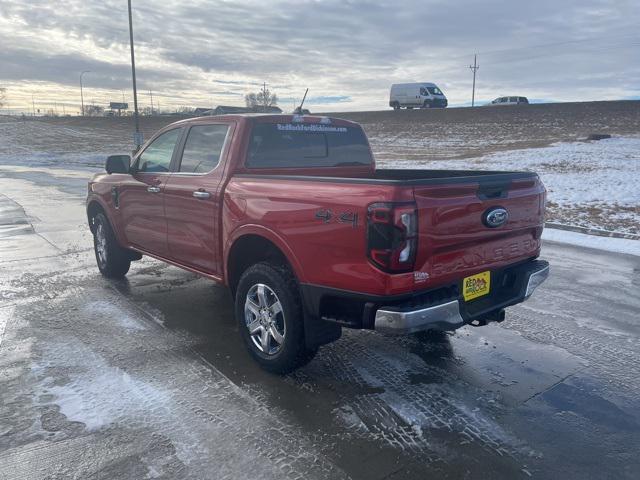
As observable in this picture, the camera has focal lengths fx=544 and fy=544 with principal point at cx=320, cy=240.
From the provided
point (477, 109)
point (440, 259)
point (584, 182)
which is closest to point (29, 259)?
point (440, 259)

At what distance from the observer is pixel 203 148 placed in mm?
4883

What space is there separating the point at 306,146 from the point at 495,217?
1.99 metres

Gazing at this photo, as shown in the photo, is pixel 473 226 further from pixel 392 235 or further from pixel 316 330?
pixel 316 330

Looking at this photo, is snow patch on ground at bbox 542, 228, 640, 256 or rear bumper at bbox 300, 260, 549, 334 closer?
rear bumper at bbox 300, 260, 549, 334

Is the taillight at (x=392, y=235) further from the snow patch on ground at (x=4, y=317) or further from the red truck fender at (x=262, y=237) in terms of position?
the snow patch on ground at (x=4, y=317)

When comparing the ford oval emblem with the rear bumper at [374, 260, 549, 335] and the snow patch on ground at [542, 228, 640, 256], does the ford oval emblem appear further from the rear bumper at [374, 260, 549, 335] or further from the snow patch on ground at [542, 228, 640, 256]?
the snow patch on ground at [542, 228, 640, 256]

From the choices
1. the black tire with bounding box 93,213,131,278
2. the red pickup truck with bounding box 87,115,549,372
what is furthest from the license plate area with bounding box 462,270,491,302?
the black tire with bounding box 93,213,131,278

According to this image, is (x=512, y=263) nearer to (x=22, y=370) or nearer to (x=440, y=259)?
(x=440, y=259)

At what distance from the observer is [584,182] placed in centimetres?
1518

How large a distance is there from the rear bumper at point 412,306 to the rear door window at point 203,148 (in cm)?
168

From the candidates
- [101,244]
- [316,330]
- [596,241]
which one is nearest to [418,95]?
[596,241]

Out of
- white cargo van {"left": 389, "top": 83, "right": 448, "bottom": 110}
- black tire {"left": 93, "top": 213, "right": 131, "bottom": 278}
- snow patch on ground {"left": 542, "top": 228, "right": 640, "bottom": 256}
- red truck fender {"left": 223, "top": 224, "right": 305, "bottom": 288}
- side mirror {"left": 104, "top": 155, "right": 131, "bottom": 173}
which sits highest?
white cargo van {"left": 389, "top": 83, "right": 448, "bottom": 110}

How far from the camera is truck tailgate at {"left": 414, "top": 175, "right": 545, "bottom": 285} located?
3.25m

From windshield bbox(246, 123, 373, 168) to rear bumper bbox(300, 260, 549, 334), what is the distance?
149 cm
